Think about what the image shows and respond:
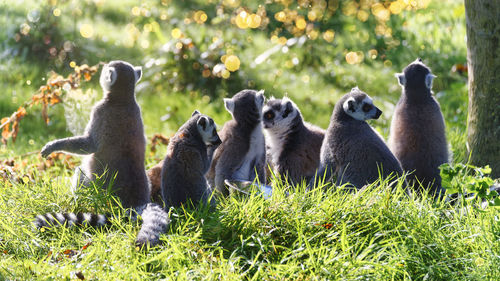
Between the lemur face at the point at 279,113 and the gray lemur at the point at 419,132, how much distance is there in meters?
0.88

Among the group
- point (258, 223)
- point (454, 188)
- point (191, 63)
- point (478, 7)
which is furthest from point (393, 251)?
point (191, 63)

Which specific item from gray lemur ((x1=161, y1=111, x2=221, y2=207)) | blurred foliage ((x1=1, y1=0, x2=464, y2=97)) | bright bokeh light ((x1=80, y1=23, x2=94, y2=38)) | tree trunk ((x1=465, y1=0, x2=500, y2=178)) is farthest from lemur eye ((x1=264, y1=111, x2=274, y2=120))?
bright bokeh light ((x1=80, y1=23, x2=94, y2=38))

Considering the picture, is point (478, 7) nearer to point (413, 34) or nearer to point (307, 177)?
point (307, 177)

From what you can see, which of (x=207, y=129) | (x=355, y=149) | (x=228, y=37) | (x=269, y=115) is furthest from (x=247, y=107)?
(x=228, y=37)

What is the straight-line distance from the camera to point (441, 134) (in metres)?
5.18

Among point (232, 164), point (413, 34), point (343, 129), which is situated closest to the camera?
point (343, 129)

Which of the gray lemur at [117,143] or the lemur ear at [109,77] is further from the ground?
the lemur ear at [109,77]

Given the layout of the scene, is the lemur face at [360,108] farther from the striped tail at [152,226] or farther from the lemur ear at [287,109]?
the striped tail at [152,226]

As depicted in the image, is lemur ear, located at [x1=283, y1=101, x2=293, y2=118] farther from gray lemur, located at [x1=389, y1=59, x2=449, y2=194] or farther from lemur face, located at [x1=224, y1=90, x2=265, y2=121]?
gray lemur, located at [x1=389, y1=59, x2=449, y2=194]

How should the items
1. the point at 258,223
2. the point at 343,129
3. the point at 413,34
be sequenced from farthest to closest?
the point at 413,34 → the point at 343,129 → the point at 258,223

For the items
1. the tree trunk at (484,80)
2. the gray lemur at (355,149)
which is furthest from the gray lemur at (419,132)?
the gray lemur at (355,149)

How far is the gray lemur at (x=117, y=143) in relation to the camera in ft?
15.9

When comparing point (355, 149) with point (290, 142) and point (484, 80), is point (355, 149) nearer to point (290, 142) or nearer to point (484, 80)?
point (290, 142)

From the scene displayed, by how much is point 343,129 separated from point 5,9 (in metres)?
6.37
